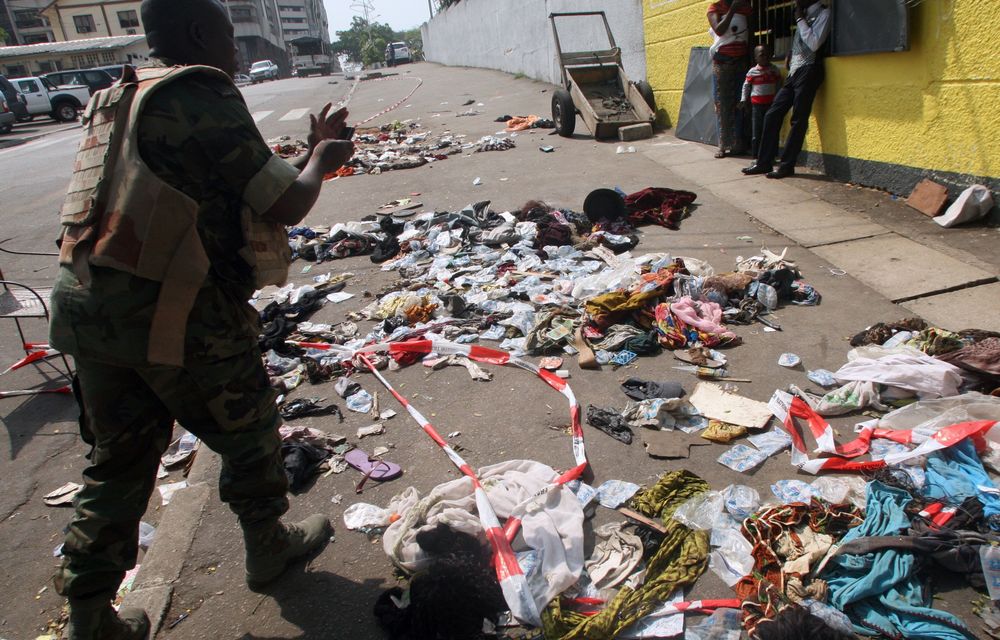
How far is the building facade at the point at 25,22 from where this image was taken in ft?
180

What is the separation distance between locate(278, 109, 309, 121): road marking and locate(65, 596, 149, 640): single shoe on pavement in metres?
17.3

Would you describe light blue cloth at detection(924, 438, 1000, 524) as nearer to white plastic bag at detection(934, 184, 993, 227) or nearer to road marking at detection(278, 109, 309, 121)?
white plastic bag at detection(934, 184, 993, 227)

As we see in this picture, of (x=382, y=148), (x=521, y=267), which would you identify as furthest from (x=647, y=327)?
(x=382, y=148)

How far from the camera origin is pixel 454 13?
33.0 meters

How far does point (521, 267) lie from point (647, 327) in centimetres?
156

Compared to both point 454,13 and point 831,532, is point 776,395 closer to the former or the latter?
point 831,532

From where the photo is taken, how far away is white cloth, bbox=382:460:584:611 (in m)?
2.24

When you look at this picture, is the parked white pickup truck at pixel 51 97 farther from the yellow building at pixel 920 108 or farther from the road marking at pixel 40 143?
the yellow building at pixel 920 108

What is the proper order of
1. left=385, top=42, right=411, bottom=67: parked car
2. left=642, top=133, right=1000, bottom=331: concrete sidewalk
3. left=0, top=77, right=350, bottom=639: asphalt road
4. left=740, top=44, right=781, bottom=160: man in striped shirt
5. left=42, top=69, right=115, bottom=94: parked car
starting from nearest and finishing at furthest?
left=0, top=77, right=350, bottom=639: asphalt road
left=642, top=133, right=1000, bottom=331: concrete sidewalk
left=740, top=44, right=781, bottom=160: man in striped shirt
left=42, top=69, right=115, bottom=94: parked car
left=385, top=42, right=411, bottom=67: parked car

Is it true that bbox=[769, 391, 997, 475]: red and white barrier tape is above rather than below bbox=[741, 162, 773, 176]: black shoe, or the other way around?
below

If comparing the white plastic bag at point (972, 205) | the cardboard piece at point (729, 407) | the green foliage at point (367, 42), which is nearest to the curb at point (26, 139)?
the cardboard piece at point (729, 407)

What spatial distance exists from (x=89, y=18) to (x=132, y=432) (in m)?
70.0

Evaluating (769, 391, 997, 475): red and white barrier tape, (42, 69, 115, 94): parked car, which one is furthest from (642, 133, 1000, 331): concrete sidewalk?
(42, 69, 115, 94): parked car

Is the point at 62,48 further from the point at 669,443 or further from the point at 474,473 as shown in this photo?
the point at 669,443
